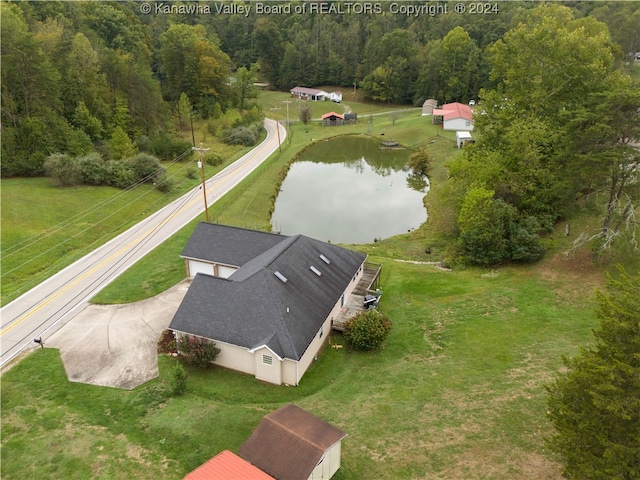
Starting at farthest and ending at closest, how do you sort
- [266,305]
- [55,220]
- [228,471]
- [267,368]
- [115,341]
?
1. [55,220]
2. [115,341]
3. [266,305]
4. [267,368]
5. [228,471]

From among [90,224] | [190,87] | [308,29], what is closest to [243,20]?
[308,29]

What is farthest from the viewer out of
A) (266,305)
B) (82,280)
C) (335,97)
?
(335,97)

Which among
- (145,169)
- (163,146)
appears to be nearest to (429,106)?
(163,146)

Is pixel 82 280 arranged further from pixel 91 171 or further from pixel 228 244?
pixel 91 171

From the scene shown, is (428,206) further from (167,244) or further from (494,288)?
(167,244)

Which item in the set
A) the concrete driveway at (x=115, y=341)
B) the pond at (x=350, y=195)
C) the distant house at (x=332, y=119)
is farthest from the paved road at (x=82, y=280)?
the distant house at (x=332, y=119)

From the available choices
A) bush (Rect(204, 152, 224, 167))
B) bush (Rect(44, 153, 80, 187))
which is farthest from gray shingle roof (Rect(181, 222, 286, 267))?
bush (Rect(204, 152, 224, 167))

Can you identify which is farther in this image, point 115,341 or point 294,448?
point 115,341
